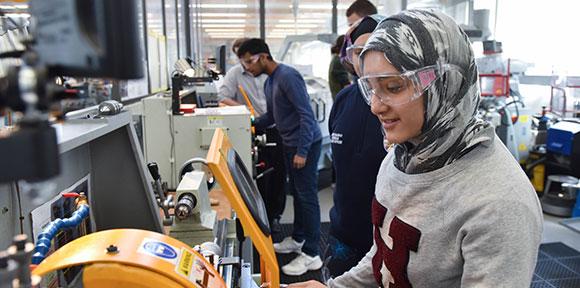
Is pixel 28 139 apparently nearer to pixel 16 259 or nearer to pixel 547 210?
pixel 16 259

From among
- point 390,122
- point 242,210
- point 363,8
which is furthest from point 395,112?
point 363,8

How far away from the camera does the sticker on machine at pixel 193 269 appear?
2.55 feet

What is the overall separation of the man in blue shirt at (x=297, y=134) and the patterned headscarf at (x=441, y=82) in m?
2.08

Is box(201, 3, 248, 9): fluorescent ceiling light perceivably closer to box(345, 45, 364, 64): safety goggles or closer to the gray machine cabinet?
box(345, 45, 364, 64): safety goggles

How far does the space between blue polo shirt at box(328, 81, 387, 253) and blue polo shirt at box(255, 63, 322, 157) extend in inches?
47.2

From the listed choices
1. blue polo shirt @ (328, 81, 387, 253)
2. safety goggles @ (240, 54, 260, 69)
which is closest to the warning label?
blue polo shirt @ (328, 81, 387, 253)

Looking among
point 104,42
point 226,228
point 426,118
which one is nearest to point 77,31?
point 104,42

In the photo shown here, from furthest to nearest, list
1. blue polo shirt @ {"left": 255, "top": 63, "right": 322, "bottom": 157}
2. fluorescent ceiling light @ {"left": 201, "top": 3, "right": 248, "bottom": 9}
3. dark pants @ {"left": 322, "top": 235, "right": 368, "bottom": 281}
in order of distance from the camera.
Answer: fluorescent ceiling light @ {"left": 201, "top": 3, "right": 248, "bottom": 9} → blue polo shirt @ {"left": 255, "top": 63, "right": 322, "bottom": 157} → dark pants @ {"left": 322, "top": 235, "right": 368, "bottom": 281}

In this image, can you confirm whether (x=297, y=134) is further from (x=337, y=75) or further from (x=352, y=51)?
(x=352, y=51)

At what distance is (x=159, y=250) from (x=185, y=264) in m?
0.05

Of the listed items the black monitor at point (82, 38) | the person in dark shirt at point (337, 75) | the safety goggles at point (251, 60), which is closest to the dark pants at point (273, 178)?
the safety goggles at point (251, 60)

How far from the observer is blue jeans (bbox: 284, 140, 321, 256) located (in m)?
3.18

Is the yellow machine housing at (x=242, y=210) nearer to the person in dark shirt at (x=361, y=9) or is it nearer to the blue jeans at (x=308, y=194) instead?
the person in dark shirt at (x=361, y=9)

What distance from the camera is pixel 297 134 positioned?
3.13m
